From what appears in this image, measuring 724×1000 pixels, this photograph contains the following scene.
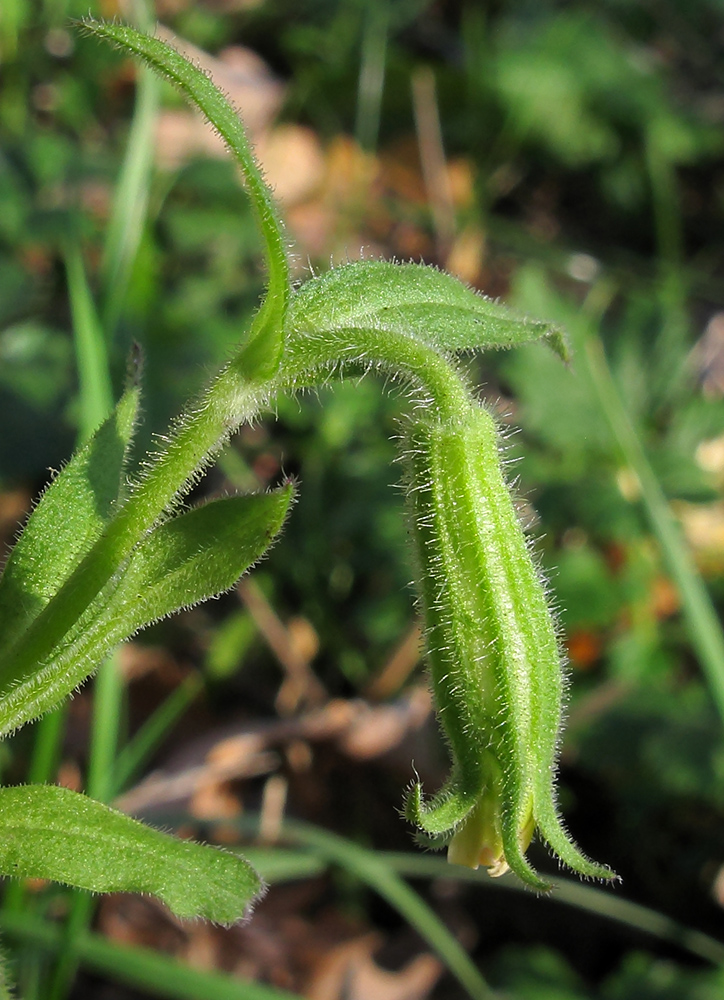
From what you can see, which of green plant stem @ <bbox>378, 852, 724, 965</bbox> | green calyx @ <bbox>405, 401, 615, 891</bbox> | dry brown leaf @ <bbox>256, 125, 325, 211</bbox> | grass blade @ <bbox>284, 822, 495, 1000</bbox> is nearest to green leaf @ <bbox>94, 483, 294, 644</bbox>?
green calyx @ <bbox>405, 401, 615, 891</bbox>

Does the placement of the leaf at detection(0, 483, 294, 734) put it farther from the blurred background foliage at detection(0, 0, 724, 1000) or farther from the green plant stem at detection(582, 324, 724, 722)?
the green plant stem at detection(582, 324, 724, 722)

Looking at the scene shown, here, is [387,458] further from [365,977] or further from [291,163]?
[291,163]

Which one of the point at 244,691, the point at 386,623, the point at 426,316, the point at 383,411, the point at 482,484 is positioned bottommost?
the point at 244,691

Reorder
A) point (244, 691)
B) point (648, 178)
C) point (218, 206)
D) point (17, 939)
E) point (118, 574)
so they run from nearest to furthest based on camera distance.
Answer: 1. point (118, 574)
2. point (17, 939)
3. point (244, 691)
4. point (218, 206)
5. point (648, 178)

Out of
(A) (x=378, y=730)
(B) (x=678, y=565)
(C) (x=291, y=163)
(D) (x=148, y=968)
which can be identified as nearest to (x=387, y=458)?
(A) (x=378, y=730)

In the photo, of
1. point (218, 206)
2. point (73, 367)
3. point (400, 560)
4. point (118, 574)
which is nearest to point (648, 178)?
point (218, 206)

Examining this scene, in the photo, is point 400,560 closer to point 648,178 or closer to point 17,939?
point 17,939
